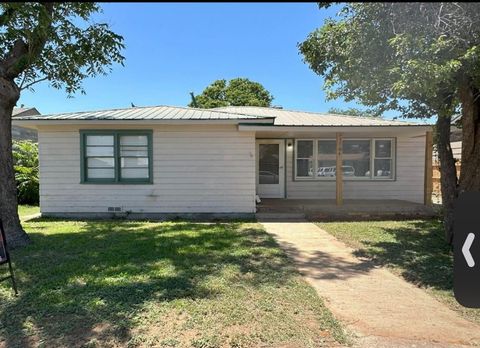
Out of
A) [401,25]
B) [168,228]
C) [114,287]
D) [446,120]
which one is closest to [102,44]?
[168,228]

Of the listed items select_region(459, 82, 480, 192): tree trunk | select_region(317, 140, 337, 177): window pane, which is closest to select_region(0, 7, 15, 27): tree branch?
select_region(459, 82, 480, 192): tree trunk

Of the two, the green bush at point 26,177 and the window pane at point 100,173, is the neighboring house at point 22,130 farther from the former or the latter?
the window pane at point 100,173

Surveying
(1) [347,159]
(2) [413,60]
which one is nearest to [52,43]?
(2) [413,60]

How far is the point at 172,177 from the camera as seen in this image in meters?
10.3

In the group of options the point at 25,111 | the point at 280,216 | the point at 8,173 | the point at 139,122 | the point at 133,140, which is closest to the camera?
the point at 8,173

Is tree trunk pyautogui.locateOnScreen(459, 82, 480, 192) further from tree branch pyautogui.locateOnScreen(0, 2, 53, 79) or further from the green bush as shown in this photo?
the green bush

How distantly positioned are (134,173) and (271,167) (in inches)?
205

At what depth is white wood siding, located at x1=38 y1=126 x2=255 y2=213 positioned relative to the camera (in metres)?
10.2

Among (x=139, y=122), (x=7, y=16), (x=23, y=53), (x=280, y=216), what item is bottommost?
(x=280, y=216)

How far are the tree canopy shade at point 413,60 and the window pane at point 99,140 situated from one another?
20.3 feet

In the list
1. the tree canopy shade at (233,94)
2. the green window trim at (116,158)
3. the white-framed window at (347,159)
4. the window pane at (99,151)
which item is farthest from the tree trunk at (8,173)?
the tree canopy shade at (233,94)

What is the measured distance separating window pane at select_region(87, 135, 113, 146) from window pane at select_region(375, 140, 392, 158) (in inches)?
365

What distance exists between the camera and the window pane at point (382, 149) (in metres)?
12.9

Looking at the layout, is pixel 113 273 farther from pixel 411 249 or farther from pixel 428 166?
pixel 428 166
